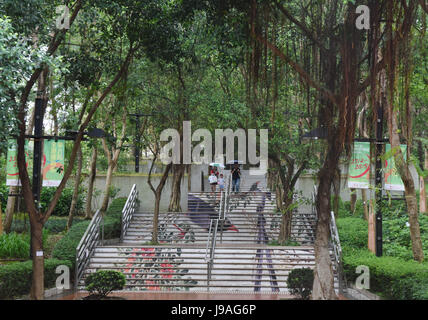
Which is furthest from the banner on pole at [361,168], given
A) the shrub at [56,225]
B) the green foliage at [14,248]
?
the shrub at [56,225]

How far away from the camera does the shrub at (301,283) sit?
36.0 ft

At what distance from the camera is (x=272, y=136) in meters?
16.4

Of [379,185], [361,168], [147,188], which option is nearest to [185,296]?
[361,168]

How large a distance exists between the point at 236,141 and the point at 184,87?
11.5 feet

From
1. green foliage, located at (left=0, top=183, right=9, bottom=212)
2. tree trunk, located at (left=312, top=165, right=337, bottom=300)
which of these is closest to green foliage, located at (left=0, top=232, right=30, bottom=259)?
green foliage, located at (left=0, top=183, right=9, bottom=212)

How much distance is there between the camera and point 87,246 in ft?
49.4

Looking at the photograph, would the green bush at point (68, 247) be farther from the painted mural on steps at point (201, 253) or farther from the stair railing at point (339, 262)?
the stair railing at point (339, 262)

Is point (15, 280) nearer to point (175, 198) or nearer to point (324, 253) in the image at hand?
point (324, 253)

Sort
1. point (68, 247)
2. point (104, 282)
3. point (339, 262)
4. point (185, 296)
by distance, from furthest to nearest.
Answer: point (68, 247) < point (339, 262) < point (185, 296) < point (104, 282)

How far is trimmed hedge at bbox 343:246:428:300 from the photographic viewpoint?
1003 cm

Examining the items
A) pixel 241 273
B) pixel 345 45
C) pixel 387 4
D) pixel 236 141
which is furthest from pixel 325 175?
pixel 236 141

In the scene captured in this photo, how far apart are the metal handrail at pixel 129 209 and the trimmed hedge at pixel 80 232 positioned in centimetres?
21

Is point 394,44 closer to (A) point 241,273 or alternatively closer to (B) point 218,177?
(A) point 241,273

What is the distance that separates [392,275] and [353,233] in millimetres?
5564
